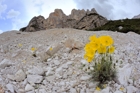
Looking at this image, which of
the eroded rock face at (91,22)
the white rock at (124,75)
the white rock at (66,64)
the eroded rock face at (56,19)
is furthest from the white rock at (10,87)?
the eroded rock face at (91,22)

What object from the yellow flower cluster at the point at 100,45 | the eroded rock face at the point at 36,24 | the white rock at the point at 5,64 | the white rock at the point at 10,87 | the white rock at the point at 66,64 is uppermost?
the eroded rock face at the point at 36,24

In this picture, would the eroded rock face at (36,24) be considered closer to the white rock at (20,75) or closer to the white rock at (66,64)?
the white rock at (66,64)

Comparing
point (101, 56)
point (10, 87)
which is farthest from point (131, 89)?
point (10, 87)

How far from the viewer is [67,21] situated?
35094mm

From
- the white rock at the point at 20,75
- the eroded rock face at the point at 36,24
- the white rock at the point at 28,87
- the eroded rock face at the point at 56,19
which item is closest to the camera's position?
the white rock at the point at 28,87

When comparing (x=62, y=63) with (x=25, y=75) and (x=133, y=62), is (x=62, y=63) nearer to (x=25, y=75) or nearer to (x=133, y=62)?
(x=25, y=75)

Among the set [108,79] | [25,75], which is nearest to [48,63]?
[25,75]

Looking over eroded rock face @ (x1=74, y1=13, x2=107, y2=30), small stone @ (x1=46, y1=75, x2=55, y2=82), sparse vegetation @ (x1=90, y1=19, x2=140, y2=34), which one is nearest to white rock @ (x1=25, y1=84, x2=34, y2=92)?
small stone @ (x1=46, y1=75, x2=55, y2=82)

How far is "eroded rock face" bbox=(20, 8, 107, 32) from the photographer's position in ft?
105

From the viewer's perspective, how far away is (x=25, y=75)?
5723 millimetres

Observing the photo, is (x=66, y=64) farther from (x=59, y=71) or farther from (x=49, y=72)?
(x=49, y=72)

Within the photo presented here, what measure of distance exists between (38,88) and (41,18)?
28.2 metres

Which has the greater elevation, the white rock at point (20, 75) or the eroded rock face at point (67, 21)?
the eroded rock face at point (67, 21)

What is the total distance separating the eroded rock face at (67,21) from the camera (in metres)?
32.1
